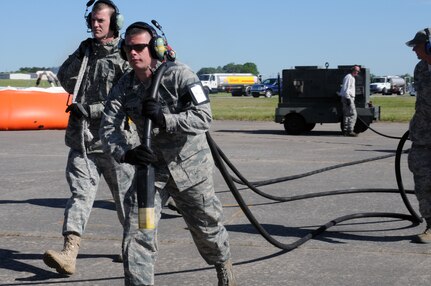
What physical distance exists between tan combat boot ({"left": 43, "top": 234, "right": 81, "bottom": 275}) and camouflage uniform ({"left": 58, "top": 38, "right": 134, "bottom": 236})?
0.13 meters

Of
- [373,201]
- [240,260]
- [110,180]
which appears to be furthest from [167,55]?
[373,201]

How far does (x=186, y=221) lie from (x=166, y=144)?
51 cm

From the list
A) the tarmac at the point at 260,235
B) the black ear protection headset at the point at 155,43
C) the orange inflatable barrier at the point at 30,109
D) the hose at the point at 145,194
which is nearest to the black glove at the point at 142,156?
the hose at the point at 145,194

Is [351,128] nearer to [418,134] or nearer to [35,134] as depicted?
[35,134]

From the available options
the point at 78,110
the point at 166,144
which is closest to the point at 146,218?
the point at 166,144

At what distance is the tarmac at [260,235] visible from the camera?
572 centimetres

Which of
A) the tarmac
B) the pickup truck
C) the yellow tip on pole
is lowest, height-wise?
the pickup truck

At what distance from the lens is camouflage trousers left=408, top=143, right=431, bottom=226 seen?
6.81 metres

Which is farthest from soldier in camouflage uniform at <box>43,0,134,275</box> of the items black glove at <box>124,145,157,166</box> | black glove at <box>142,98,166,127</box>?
black glove at <box>124,145,157,166</box>

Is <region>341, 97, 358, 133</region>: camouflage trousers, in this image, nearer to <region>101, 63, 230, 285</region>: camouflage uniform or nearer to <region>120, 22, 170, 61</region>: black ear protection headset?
<region>101, 63, 230, 285</region>: camouflage uniform

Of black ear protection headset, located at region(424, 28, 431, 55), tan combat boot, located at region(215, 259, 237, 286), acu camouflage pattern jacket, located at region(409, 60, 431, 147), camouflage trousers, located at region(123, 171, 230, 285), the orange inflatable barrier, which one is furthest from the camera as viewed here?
the orange inflatable barrier

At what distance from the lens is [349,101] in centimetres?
1903

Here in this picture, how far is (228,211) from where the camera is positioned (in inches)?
334

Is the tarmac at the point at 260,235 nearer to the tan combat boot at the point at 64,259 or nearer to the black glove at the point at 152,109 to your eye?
the tan combat boot at the point at 64,259
